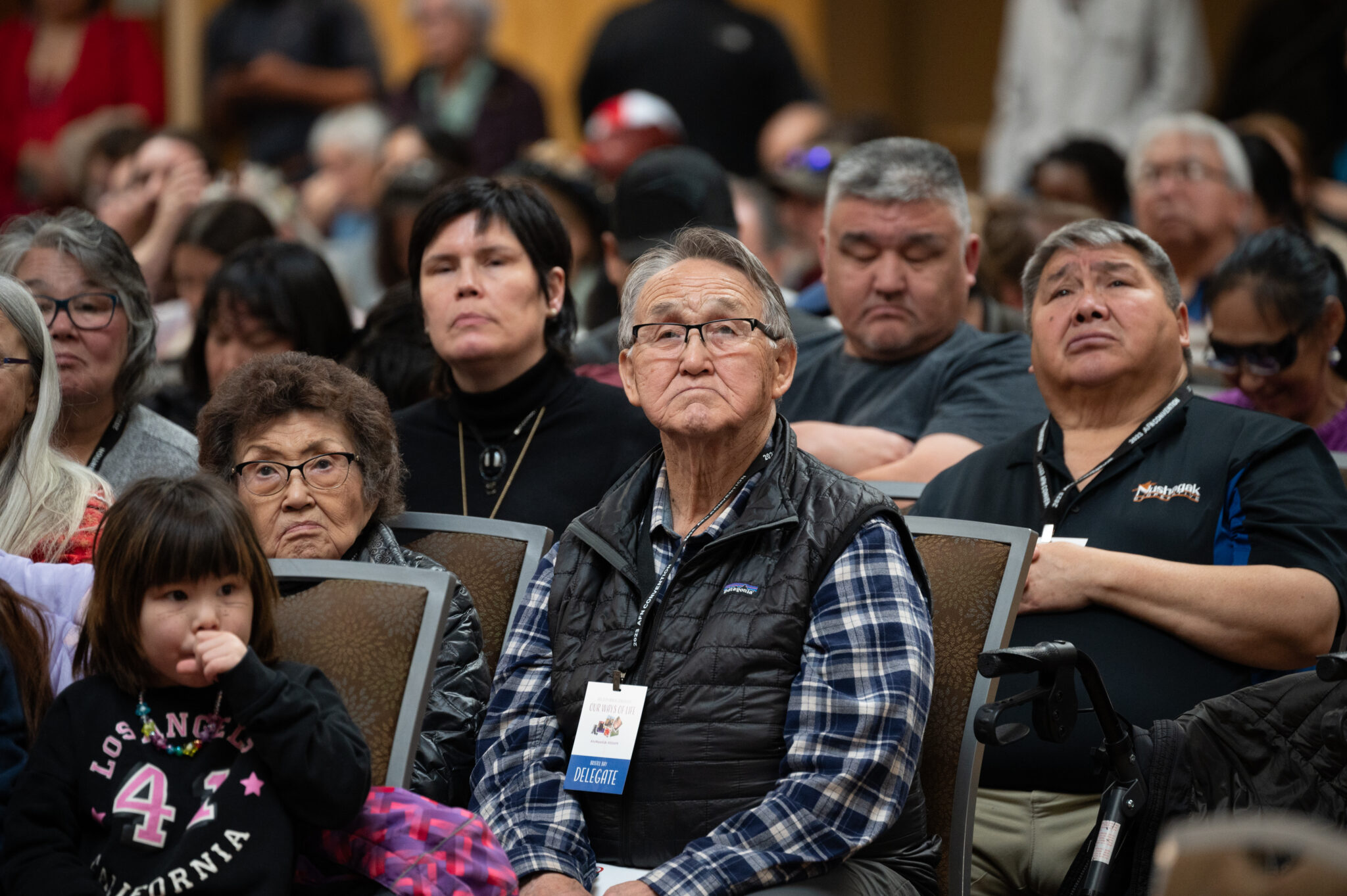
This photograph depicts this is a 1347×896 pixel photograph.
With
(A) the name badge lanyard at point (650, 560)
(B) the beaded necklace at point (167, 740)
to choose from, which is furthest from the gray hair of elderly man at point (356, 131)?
(B) the beaded necklace at point (167, 740)

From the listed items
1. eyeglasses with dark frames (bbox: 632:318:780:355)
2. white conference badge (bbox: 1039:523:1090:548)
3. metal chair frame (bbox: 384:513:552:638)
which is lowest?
metal chair frame (bbox: 384:513:552:638)

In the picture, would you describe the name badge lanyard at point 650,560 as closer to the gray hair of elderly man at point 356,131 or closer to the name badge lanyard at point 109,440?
the name badge lanyard at point 109,440

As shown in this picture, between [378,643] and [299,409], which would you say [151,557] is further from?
[299,409]

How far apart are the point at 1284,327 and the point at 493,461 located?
1683 millimetres

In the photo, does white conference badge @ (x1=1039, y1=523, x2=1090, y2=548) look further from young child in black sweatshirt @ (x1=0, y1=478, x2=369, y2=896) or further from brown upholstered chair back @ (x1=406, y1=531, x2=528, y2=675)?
young child in black sweatshirt @ (x1=0, y1=478, x2=369, y2=896)

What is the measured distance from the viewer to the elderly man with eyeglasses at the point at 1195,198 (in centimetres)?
465

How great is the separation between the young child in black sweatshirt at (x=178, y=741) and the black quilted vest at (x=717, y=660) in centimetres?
44

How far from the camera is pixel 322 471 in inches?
103

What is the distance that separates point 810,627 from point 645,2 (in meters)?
5.21

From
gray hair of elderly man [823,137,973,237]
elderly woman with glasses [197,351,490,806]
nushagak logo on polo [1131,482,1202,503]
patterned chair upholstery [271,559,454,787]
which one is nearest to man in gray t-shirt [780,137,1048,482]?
gray hair of elderly man [823,137,973,237]

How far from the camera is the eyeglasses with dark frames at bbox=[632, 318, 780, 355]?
247cm

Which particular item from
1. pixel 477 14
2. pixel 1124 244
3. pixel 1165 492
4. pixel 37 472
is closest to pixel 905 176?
pixel 1124 244

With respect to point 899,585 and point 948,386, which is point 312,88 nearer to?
point 948,386

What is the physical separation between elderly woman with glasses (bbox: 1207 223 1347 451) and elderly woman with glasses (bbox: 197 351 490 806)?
177 cm
